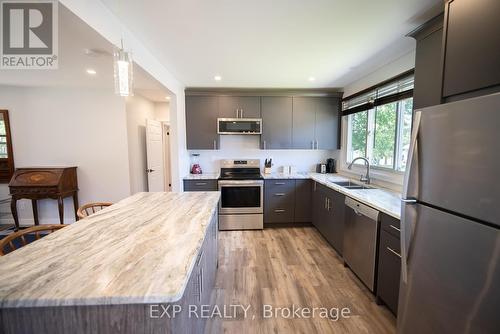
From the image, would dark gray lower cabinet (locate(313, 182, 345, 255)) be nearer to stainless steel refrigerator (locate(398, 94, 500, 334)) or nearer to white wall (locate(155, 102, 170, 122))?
stainless steel refrigerator (locate(398, 94, 500, 334))

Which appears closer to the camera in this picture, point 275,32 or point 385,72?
point 275,32

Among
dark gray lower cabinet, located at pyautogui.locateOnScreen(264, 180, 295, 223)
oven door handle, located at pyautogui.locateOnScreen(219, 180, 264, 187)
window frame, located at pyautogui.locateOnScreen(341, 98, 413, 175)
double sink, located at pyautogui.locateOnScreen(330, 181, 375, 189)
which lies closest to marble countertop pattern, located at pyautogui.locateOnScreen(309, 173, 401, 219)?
double sink, located at pyautogui.locateOnScreen(330, 181, 375, 189)

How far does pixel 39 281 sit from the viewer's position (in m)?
0.81

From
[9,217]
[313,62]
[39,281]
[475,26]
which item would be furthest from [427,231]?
[9,217]

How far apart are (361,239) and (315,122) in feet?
7.54

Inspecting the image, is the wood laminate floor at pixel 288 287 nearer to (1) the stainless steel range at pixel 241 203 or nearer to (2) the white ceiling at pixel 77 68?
(1) the stainless steel range at pixel 241 203

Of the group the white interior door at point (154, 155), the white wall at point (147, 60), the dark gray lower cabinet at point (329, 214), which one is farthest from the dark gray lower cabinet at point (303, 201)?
the white interior door at point (154, 155)

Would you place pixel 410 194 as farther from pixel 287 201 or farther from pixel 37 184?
pixel 37 184

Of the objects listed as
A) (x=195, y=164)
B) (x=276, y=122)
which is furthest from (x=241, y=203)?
(x=276, y=122)

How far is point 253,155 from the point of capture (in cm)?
405

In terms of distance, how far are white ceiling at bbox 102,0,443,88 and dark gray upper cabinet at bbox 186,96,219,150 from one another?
81cm

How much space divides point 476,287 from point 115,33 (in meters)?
2.71

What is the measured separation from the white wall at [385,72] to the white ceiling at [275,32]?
8 cm

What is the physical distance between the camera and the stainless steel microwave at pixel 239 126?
3.65 metres
